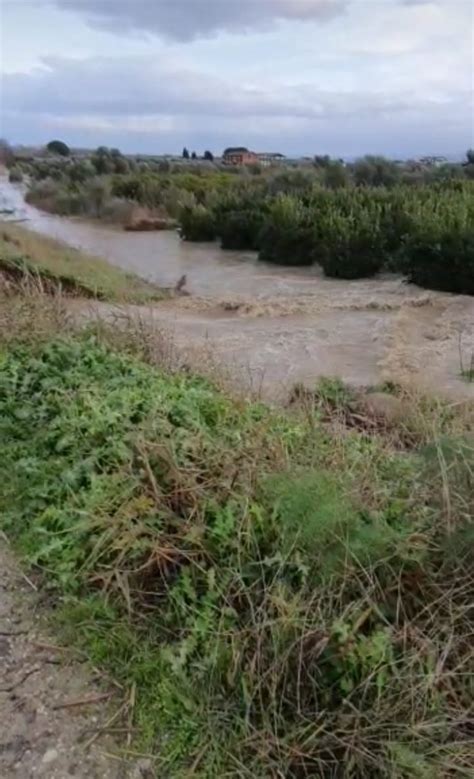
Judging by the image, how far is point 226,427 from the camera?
3480 mm

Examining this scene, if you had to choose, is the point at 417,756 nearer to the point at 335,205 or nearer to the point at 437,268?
the point at 437,268

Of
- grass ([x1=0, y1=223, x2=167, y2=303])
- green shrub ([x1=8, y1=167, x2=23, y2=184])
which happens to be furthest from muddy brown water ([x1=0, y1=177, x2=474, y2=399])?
green shrub ([x1=8, y1=167, x2=23, y2=184])

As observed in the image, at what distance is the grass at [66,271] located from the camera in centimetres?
855

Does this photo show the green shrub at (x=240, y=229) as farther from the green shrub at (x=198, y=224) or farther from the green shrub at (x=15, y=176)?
the green shrub at (x=15, y=176)

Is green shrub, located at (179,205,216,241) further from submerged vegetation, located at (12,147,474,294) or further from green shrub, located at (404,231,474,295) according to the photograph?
green shrub, located at (404,231,474,295)

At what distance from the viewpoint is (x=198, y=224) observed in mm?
20734

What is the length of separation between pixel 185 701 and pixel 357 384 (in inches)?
202

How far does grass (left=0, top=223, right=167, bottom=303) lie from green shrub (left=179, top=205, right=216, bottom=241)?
5.62m

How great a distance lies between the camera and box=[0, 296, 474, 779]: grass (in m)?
2.12

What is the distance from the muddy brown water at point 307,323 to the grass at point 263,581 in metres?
2.10

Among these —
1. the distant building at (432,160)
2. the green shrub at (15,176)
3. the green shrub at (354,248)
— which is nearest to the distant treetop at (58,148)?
the green shrub at (15,176)

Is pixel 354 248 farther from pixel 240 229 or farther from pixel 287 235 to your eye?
pixel 240 229

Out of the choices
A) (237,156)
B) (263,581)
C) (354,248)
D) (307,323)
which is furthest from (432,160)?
(263,581)

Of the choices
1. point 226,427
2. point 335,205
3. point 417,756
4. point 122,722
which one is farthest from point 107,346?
point 335,205
